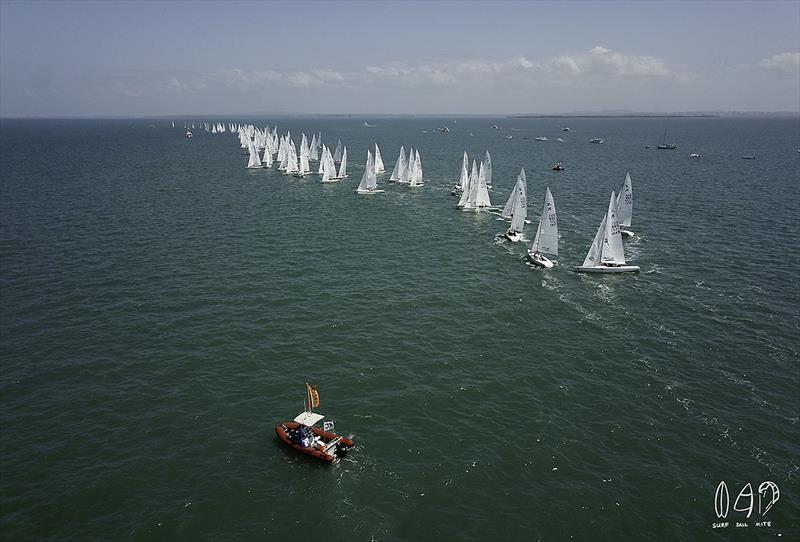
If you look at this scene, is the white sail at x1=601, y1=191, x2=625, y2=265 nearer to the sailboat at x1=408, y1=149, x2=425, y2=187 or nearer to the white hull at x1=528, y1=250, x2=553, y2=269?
the white hull at x1=528, y1=250, x2=553, y2=269

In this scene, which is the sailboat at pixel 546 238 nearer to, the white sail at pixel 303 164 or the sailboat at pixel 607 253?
the sailboat at pixel 607 253

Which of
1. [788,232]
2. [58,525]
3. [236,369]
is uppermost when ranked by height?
[788,232]

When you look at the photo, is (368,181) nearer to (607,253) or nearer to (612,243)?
(607,253)

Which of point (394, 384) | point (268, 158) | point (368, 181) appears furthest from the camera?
point (268, 158)

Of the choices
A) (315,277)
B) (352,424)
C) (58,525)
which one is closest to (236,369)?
(352,424)

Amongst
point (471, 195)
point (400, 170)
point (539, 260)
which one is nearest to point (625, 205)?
point (539, 260)

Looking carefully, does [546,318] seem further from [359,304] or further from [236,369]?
[236,369]
